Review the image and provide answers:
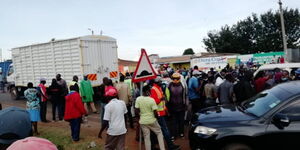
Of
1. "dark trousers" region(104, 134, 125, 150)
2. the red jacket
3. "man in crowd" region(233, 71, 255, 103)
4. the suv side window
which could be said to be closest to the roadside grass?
the red jacket

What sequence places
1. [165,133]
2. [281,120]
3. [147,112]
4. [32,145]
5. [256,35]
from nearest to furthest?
[32,145] < [281,120] < [147,112] < [165,133] < [256,35]

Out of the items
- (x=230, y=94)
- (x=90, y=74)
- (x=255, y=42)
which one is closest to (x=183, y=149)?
(x=230, y=94)

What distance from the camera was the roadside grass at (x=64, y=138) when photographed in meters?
6.72

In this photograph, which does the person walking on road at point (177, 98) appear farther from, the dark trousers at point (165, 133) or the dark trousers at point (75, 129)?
the dark trousers at point (75, 129)

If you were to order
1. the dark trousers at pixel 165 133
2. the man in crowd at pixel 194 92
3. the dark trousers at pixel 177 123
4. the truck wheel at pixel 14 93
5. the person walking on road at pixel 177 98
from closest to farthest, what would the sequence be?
the dark trousers at pixel 165 133 < the person walking on road at pixel 177 98 < the dark trousers at pixel 177 123 < the man in crowd at pixel 194 92 < the truck wheel at pixel 14 93

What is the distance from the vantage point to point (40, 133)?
8336 mm

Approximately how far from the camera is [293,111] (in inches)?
165

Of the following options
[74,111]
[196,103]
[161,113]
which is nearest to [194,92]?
[196,103]

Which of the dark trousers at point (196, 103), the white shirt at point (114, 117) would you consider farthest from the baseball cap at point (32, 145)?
the dark trousers at point (196, 103)

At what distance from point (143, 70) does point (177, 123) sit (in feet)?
7.69

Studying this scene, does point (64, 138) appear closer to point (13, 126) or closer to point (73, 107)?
point (73, 107)

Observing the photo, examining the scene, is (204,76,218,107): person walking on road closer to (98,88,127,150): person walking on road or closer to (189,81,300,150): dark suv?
(189,81,300,150): dark suv

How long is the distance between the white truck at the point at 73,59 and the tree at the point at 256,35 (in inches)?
1469

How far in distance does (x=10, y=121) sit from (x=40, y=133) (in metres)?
6.72
